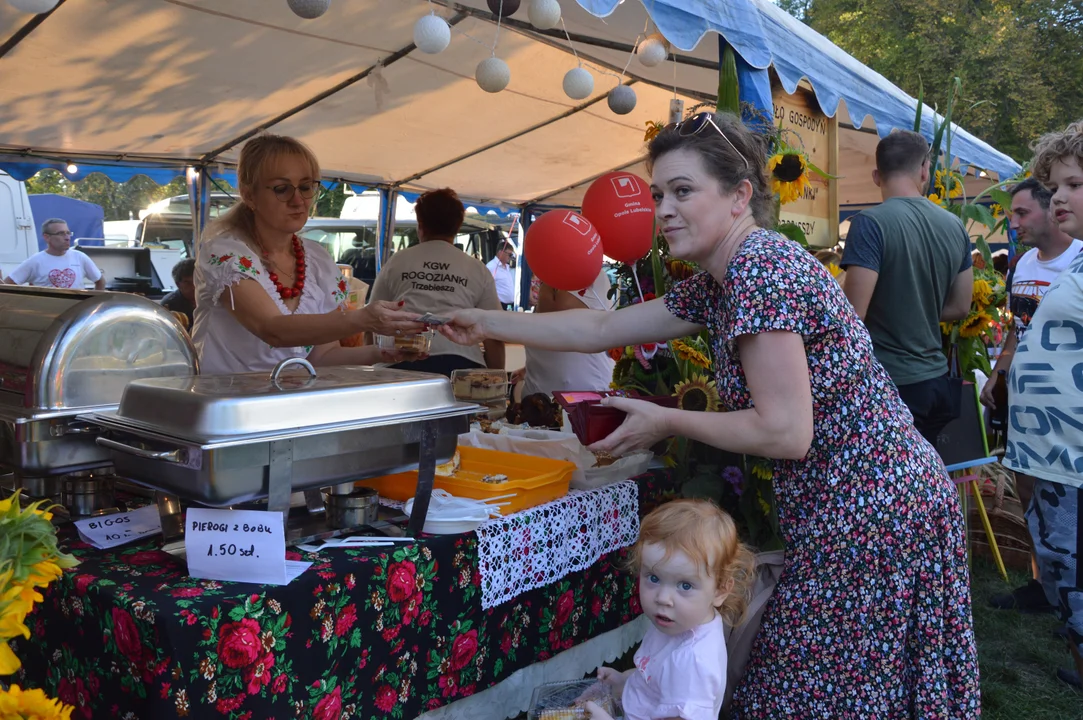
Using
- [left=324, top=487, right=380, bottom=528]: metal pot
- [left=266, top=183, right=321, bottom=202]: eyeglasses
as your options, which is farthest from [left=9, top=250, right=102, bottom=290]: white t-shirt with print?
[left=324, top=487, right=380, bottom=528]: metal pot

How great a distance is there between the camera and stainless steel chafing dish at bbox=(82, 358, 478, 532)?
1.43 meters

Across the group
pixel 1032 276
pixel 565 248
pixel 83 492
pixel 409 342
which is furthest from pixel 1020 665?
pixel 83 492

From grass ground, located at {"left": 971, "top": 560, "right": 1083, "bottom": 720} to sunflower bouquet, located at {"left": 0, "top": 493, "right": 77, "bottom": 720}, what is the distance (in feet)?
10.5

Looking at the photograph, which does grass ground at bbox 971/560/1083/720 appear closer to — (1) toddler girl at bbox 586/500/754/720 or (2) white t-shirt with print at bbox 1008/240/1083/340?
(2) white t-shirt with print at bbox 1008/240/1083/340

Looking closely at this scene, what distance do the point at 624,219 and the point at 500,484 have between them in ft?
4.84

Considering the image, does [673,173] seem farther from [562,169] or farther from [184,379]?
[562,169]

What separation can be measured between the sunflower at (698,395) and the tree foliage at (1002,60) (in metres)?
20.5

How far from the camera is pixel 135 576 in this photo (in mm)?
1560

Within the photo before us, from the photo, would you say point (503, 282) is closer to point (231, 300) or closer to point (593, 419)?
point (231, 300)

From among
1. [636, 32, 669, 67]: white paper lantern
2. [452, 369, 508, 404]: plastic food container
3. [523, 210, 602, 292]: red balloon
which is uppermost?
[636, 32, 669, 67]: white paper lantern

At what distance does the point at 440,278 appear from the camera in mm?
4324

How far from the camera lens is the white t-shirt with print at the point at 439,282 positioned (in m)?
4.32

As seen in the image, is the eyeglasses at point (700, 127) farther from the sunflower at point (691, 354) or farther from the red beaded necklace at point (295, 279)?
the red beaded necklace at point (295, 279)

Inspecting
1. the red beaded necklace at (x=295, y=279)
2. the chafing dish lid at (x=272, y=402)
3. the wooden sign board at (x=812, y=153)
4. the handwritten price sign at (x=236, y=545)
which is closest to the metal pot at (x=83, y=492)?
the chafing dish lid at (x=272, y=402)
